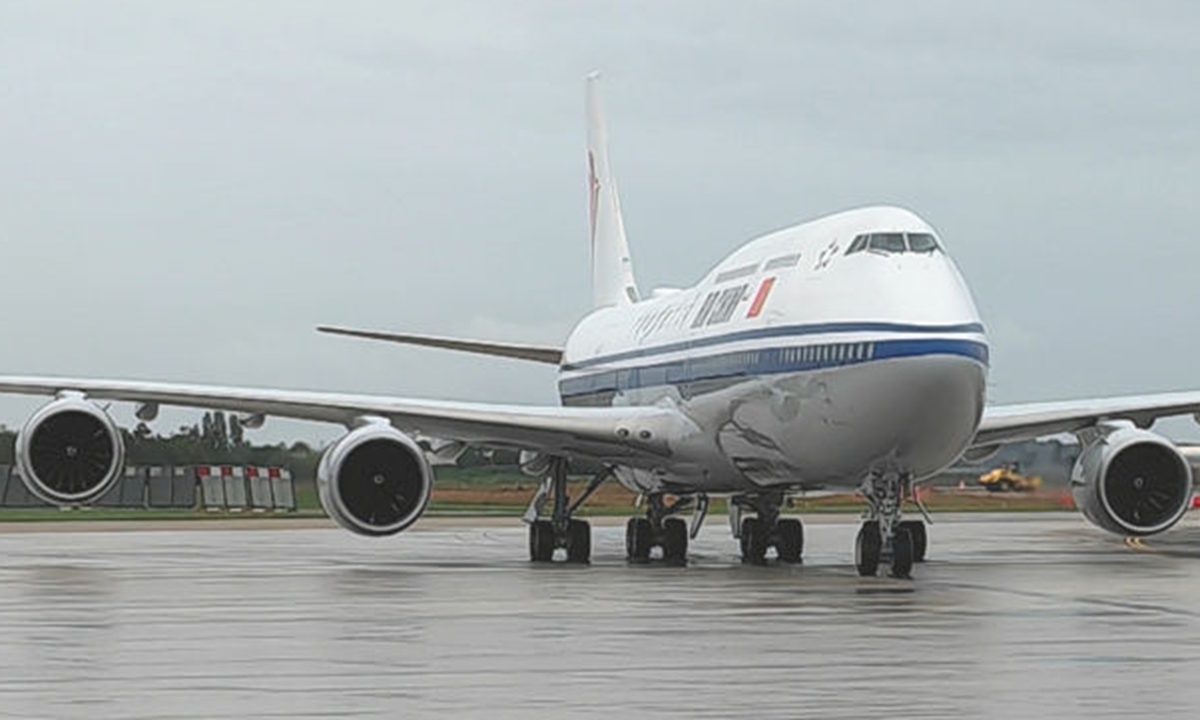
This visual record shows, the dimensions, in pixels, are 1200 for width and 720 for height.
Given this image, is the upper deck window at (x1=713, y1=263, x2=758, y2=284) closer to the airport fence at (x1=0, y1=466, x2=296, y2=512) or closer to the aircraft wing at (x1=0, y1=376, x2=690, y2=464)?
the aircraft wing at (x1=0, y1=376, x2=690, y2=464)

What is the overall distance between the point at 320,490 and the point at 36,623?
9.26 metres

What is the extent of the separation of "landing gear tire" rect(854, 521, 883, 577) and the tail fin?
14.5 meters

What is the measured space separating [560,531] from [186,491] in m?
36.1

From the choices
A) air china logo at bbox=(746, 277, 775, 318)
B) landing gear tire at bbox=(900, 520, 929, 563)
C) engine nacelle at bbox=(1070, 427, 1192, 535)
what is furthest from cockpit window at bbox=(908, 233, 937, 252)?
engine nacelle at bbox=(1070, 427, 1192, 535)

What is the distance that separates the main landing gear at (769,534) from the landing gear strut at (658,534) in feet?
3.98

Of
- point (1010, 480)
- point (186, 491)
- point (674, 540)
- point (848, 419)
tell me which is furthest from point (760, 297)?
point (186, 491)

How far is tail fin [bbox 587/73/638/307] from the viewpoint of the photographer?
127ft

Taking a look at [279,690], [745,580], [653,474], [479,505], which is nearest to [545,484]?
[653,474]

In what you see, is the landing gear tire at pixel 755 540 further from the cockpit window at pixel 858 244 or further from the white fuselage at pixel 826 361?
the cockpit window at pixel 858 244

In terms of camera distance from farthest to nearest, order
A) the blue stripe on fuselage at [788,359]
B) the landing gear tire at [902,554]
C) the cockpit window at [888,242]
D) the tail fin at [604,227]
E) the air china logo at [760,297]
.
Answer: the tail fin at [604,227]
the air china logo at [760,297]
the cockpit window at [888,242]
the landing gear tire at [902,554]
the blue stripe on fuselage at [788,359]

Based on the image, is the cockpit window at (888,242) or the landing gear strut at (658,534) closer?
the cockpit window at (888,242)

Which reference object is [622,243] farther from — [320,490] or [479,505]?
[479,505]

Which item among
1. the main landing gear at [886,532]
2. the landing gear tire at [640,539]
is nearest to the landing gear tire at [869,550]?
the main landing gear at [886,532]

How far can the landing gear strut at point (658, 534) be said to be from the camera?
98.6 ft
